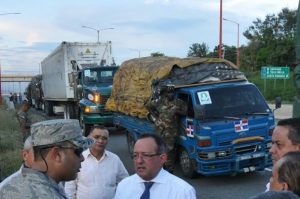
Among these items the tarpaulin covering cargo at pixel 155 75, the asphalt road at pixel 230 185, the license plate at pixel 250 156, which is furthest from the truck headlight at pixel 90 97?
the license plate at pixel 250 156

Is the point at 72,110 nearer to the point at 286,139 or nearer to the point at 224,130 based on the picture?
the point at 224,130

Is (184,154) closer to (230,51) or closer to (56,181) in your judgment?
(56,181)

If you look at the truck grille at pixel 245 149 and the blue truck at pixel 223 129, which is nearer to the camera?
the blue truck at pixel 223 129

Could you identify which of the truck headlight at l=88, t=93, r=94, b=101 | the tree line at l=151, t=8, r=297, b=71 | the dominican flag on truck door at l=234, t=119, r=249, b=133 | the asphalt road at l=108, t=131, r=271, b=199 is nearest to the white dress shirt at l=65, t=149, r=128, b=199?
the asphalt road at l=108, t=131, r=271, b=199

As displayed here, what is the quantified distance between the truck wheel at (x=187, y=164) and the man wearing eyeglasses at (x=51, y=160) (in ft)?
24.6

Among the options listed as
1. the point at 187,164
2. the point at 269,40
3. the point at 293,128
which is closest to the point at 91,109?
the point at 187,164

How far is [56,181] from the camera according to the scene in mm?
2727

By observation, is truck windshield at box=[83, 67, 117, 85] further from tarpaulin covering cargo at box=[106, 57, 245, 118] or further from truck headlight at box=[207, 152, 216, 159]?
truck headlight at box=[207, 152, 216, 159]

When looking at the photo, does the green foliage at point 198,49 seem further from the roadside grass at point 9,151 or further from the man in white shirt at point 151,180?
the man in white shirt at point 151,180

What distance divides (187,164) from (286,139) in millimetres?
7000

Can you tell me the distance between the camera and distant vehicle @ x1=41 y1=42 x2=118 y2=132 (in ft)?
61.7

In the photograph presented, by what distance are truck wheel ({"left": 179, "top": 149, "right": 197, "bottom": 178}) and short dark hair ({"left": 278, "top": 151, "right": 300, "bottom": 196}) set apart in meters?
7.63

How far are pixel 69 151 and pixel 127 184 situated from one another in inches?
50.1

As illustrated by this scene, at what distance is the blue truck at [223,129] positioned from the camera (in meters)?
9.91
